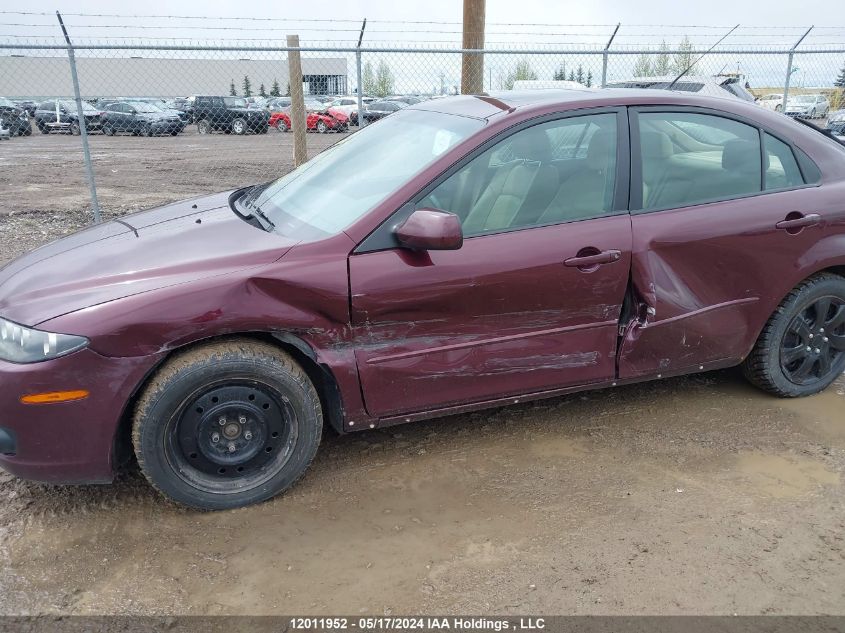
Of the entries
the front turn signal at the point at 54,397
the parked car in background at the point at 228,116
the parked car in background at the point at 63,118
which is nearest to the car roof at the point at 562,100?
the front turn signal at the point at 54,397

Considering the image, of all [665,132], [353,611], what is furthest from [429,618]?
[665,132]

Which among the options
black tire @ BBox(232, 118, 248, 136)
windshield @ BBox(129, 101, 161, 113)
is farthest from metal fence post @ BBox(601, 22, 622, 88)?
windshield @ BBox(129, 101, 161, 113)

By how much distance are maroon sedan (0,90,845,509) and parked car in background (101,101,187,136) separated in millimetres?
24953

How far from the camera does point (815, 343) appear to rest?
3768 millimetres

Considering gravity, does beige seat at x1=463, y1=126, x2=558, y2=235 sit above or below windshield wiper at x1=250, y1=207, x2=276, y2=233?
above

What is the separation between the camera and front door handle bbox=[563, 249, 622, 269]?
9.94 ft

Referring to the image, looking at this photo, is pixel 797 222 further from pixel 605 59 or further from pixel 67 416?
pixel 605 59

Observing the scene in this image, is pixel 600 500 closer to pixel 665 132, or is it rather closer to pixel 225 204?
pixel 665 132

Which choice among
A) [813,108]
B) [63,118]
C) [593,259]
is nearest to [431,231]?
[593,259]

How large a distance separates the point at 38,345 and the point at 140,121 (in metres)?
26.9

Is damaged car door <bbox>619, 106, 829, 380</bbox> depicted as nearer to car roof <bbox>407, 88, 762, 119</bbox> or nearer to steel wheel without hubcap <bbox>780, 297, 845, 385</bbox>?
car roof <bbox>407, 88, 762, 119</bbox>

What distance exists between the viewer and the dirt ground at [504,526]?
93.7 inches

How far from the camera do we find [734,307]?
3430 millimetres

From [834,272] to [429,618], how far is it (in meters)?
2.91
